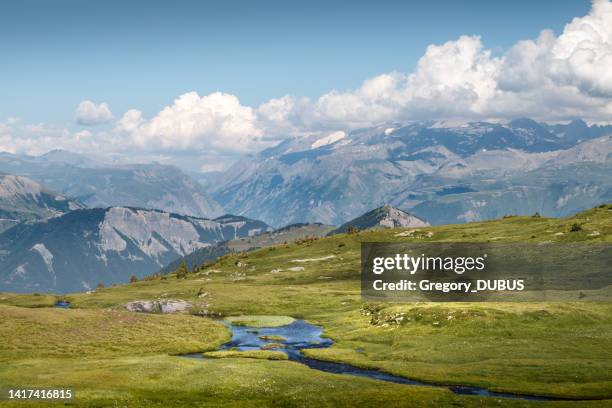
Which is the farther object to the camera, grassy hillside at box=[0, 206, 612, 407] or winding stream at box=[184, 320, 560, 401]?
winding stream at box=[184, 320, 560, 401]

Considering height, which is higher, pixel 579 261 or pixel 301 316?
pixel 579 261

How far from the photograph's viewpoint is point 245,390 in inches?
2901

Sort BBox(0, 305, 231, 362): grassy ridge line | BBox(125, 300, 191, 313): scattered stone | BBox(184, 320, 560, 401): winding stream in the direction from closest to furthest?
1. BBox(184, 320, 560, 401): winding stream
2. BBox(0, 305, 231, 362): grassy ridge line
3. BBox(125, 300, 191, 313): scattered stone

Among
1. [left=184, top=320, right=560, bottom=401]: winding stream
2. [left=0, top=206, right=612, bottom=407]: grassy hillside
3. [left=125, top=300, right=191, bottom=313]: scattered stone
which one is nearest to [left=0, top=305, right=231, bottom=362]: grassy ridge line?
[left=0, top=206, right=612, bottom=407]: grassy hillside

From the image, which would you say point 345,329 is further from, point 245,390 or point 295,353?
point 245,390

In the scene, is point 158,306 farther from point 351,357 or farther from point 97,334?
point 351,357

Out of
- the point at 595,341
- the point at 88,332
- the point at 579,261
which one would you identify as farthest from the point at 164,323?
the point at 579,261

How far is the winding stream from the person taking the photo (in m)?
76.6

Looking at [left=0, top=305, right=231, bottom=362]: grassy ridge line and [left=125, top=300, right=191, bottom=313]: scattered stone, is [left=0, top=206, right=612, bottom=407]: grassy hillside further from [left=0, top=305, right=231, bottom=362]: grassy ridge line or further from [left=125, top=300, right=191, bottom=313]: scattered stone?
[left=125, top=300, right=191, bottom=313]: scattered stone

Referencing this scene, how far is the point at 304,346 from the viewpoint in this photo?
385 ft

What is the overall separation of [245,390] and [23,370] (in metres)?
35.4

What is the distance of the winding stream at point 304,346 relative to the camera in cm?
7662

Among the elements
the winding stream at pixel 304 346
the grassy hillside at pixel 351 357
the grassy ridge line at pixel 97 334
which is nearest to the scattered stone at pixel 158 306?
the winding stream at pixel 304 346

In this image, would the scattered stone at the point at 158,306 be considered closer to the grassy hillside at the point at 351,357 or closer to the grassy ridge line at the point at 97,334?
the grassy ridge line at the point at 97,334
